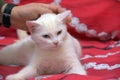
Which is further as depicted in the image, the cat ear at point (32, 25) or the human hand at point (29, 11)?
the human hand at point (29, 11)

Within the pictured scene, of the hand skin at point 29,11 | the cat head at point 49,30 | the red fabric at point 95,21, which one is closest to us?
the cat head at point 49,30

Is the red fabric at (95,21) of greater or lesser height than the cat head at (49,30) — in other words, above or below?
above

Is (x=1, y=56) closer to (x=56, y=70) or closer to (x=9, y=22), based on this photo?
(x=9, y=22)

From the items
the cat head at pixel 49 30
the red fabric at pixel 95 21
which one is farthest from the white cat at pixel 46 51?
the red fabric at pixel 95 21

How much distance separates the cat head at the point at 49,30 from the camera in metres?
0.98

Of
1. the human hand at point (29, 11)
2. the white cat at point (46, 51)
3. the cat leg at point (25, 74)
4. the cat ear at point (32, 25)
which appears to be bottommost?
the cat leg at point (25, 74)

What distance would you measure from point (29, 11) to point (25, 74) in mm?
261

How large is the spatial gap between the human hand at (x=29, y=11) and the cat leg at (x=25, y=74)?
0.21 m

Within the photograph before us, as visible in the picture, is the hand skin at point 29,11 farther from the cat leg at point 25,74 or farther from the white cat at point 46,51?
the cat leg at point 25,74

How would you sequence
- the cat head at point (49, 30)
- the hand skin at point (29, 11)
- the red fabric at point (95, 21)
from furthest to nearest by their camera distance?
1. the red fabric at point (95, 21)
2. the hand skin at point (29, 11)
3. the cat head at point (49, 30)

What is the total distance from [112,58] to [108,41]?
0.32m

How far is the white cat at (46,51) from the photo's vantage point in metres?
0.99

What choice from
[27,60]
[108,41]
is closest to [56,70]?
[27,60]

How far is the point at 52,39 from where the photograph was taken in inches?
38.7
